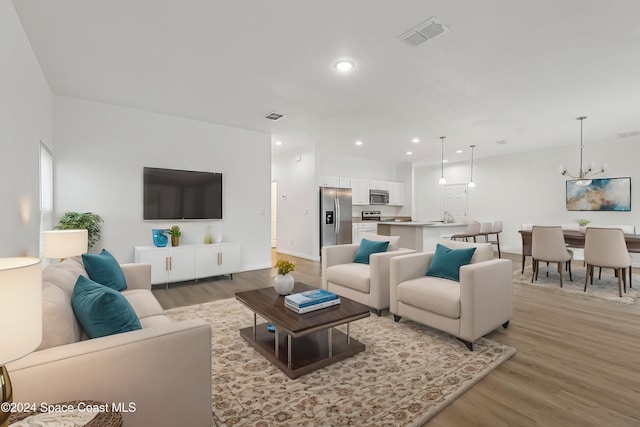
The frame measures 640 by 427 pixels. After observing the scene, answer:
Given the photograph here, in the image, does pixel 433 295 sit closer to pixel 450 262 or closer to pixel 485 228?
pixel 450 262

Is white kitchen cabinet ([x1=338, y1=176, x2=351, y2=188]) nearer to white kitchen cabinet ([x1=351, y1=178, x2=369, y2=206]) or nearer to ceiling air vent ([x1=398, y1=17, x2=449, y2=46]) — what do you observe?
white kitchen cabinet ([x1=351, y1=178, x2=369, y2=206])

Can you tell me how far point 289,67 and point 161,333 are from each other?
8.98 ft

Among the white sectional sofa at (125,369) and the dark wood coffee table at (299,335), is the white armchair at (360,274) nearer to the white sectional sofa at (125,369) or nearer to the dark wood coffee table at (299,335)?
the dark wood coffee table at (299,335)

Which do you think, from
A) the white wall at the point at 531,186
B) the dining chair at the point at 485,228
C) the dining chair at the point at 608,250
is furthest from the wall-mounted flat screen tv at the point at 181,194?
the white wall at the point at 531,186

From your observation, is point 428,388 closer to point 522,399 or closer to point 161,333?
point 522,399

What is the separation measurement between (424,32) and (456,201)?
24.9ft

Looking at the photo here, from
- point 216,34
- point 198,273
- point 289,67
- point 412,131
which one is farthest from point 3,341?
point 412,131

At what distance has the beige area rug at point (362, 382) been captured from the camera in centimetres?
183

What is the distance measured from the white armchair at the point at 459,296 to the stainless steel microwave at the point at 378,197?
17.7ft

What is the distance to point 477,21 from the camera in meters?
2.43

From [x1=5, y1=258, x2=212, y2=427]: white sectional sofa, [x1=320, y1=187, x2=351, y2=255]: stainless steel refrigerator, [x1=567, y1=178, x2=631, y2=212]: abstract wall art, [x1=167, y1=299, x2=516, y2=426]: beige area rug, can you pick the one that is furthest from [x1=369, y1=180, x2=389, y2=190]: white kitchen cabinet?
[x1=5, y1=258, x2=212, y2=427]: white sectional sofa

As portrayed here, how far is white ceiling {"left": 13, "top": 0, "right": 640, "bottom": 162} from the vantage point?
2331mm

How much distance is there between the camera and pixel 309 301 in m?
2.48

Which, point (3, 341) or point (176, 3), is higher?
point (176, 3)
